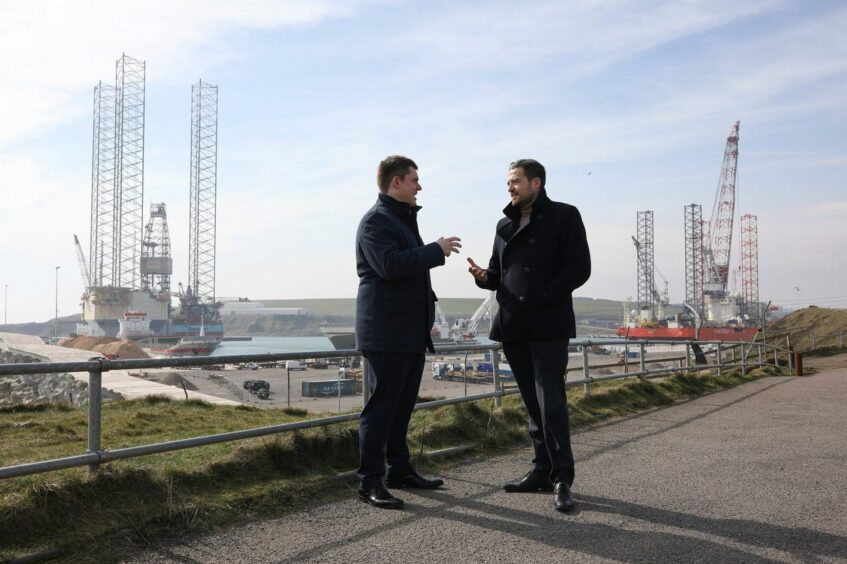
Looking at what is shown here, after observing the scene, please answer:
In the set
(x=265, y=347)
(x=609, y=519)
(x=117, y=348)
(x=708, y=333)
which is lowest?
(x=265, y=347)

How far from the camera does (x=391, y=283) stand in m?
3.67

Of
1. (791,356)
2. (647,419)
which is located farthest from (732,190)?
(647,419)

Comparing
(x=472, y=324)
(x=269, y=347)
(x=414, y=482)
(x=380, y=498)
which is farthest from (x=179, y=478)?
(x=269, y=347)

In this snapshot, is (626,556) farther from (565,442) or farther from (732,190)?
(732,190)

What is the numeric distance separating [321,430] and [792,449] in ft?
10.5

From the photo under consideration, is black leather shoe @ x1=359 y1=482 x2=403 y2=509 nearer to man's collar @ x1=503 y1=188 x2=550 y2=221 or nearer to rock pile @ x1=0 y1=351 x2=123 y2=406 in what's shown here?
man's collar @ x1=503 y1=188 x2=550 y2=221

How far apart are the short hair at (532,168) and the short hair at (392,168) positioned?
21.7 inches

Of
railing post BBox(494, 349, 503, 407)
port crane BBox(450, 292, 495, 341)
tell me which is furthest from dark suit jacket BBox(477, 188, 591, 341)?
port crane BBox(450, 292, 495, 341)

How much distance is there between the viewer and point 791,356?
19172 mm

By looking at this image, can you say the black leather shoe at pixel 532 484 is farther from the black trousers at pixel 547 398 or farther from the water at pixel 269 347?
the water at pixel 269 347

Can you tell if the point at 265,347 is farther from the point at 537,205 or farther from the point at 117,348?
the point at 537,205

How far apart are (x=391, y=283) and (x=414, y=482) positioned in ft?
3.46

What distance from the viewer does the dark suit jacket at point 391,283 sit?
11.7 feet

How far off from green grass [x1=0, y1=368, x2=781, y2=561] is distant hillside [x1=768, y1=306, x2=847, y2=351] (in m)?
37.7
